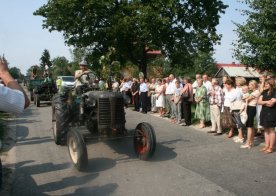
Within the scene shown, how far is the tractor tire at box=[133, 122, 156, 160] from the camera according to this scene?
743 centimetres

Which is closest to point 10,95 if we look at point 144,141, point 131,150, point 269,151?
point 144,141

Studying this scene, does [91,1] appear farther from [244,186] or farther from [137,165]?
[244,186]

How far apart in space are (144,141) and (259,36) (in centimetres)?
1304

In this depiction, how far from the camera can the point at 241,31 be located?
1912cm

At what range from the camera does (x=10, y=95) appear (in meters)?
2.65

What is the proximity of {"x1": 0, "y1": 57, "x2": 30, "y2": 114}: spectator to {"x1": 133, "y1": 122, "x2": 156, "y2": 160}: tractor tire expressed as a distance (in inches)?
192

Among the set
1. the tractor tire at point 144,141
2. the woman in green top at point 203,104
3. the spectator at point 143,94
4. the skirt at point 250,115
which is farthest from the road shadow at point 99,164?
the spectator at point 143,94

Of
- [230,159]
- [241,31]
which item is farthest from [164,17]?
[230,159]

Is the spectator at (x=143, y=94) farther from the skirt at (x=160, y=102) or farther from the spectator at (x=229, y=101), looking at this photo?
the spectator at (x=229, y=101)

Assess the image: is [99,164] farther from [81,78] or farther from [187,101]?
[187,101]

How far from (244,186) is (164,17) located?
20365 millimetres

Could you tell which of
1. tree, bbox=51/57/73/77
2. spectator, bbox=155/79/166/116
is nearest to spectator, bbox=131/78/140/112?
spectator, bbox=155/79/166/116

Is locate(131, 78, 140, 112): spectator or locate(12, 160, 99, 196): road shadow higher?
locate(131, 78, 140, 112): spectator

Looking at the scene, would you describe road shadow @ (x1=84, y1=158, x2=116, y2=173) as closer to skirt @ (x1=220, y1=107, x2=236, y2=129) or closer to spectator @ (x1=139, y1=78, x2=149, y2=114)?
skirt @ (x1=220, y1=107, x2=236, y2=129)
